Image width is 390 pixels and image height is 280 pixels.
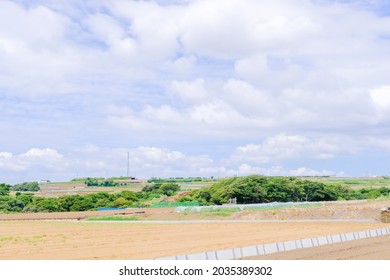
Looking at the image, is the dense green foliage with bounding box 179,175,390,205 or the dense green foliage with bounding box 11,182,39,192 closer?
the dense green foliage with bounding box 179,175,390,205

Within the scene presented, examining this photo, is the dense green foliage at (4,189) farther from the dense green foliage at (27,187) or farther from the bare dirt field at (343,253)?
the bare dirt field at (343,253)

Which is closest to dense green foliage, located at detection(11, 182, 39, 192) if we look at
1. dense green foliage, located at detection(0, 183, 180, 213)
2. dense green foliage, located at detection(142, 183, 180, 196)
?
dense green foliage, located at detection(142, 183, 180, 196)

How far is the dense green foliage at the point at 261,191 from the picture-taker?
66188 millimetres

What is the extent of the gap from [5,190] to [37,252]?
83.6 meters

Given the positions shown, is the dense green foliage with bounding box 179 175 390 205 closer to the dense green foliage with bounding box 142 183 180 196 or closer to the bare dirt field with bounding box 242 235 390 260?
the dense green foliage with bounding box 142 183 180 196

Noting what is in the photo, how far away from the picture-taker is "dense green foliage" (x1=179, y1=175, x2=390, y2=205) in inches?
2606

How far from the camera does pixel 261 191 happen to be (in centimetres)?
6750

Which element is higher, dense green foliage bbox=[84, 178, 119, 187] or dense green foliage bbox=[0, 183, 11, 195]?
dense green foliage bbox=[84, 178, 119, 187]

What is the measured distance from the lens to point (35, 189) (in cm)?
14200

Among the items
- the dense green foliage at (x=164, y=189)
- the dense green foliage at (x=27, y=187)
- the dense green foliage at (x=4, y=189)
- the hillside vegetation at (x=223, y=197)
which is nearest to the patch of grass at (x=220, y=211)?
the hillside vegetation at (x=223, y=197)

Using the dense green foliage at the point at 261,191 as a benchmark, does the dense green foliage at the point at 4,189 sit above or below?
above

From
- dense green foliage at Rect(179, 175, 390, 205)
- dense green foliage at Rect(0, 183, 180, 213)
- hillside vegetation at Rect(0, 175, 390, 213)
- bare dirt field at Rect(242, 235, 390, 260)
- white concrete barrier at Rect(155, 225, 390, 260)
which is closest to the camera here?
white concrete barrier at Rect(155, 225, 390, 260)
